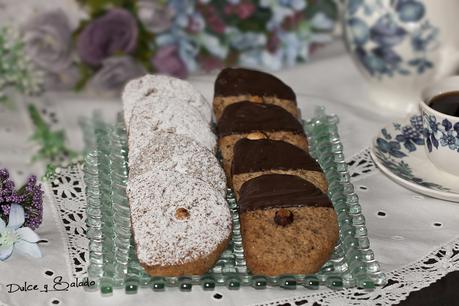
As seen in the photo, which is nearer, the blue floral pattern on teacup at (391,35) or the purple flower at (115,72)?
the blue floral pattern on teacup at (391,35)

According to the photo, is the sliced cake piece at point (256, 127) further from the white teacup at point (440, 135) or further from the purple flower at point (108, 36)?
the purple flower at point (108, 36)

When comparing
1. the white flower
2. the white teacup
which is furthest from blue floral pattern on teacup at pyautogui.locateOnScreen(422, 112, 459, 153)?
the white flower

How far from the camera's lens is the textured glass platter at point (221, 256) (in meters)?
1.33

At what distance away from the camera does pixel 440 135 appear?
166cm

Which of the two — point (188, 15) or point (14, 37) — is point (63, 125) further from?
point (188, 15)

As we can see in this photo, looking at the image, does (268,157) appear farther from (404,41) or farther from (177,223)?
(404,41)

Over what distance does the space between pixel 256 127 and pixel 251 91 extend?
0.16 meters

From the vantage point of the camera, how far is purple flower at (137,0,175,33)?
218cm

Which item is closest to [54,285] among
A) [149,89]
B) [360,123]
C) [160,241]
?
[160,241]

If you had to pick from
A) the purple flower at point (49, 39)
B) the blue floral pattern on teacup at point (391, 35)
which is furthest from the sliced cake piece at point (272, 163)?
the purple flower at point (49, 39)

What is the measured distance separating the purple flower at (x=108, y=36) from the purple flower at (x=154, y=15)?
0.09 feet

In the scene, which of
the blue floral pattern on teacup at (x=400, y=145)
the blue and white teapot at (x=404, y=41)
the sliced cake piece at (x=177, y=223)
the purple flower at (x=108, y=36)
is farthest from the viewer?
the purple flower at (x=108, y=36)

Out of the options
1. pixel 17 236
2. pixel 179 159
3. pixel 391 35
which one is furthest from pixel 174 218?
pixel 391 35

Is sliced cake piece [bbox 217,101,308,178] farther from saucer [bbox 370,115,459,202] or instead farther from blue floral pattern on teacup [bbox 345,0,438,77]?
blue floral pattern on teacup [bbox 345,0,438,77]
